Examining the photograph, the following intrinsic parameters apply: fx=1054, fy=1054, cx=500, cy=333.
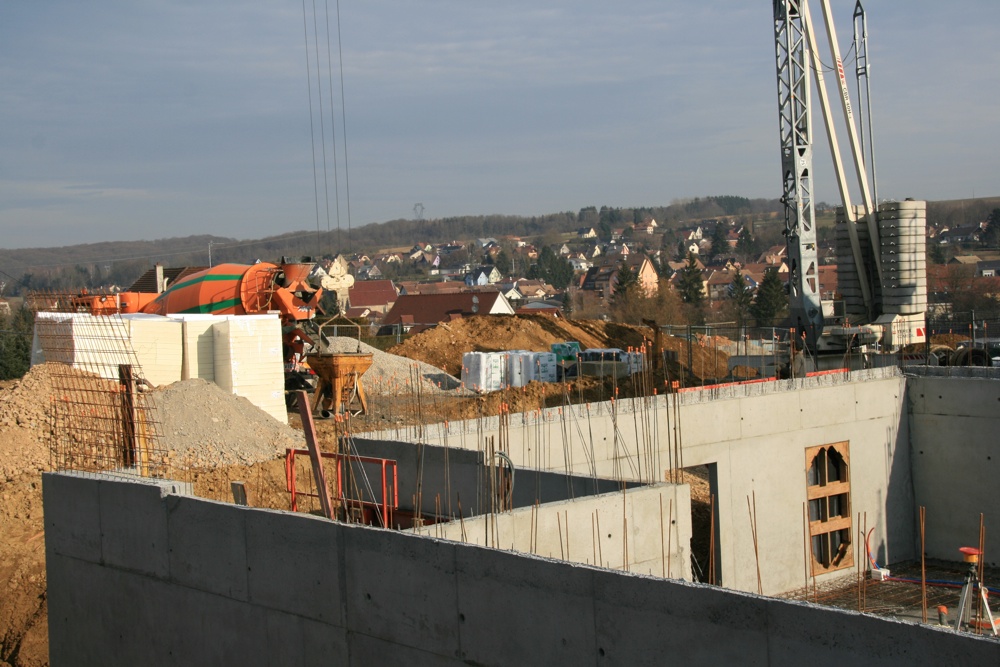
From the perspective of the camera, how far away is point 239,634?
8969 mm

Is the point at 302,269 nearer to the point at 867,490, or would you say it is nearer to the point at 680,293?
the point at 867,490

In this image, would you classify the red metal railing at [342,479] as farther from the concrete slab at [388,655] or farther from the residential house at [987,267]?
the residential house at [987,267]

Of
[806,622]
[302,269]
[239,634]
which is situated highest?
[302,269]

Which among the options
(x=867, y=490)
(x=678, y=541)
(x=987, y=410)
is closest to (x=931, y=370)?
(x=987, y=410)

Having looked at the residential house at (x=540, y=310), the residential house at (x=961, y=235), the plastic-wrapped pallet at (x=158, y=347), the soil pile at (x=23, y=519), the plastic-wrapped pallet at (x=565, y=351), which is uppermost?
the residential house at (x=961, y=235)

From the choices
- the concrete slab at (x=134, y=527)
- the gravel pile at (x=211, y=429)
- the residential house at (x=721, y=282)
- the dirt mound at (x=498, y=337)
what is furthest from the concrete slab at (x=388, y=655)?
the residential house at (x=721, y=282)

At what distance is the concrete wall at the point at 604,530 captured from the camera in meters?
9.14

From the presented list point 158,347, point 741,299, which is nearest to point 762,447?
point 158,347

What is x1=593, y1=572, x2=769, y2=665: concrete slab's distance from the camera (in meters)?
6.01

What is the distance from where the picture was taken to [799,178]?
28891mm

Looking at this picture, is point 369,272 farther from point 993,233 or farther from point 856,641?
point 856,641

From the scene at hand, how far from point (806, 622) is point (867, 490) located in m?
15.9

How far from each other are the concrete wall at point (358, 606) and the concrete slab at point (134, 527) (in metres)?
0.02

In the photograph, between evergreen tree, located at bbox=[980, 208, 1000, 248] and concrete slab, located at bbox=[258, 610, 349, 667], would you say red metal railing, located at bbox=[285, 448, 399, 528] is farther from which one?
evergreen tree, located at bbox=[980, 208, 1000, 248]
